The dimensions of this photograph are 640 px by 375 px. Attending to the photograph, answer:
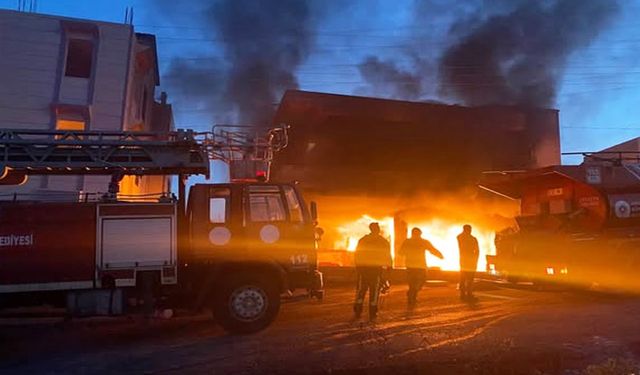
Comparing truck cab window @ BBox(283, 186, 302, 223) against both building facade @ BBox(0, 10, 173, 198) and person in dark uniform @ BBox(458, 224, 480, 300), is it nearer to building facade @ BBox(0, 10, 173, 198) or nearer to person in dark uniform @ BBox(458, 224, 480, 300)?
person in dark uniform @ BBox(458, 224, 480, 300)

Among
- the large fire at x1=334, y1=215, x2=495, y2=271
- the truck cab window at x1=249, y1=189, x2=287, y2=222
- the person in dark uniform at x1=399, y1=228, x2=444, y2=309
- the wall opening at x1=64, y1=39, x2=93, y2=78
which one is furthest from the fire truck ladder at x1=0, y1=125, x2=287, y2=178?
the large fire at x1=334, y1=215, x2=495, y2=271

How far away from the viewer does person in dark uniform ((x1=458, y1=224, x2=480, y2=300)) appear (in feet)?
36.4

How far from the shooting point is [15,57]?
51.0 feet

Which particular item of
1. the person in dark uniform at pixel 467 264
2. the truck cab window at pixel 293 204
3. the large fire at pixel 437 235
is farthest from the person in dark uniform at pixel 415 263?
the large fire at pixel 437 235

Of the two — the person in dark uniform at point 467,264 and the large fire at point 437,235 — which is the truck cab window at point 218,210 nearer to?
the person in dark uniform at point 467,264

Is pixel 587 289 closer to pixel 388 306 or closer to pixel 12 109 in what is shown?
pixel 388 306

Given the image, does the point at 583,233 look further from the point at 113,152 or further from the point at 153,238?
the point at 113,152

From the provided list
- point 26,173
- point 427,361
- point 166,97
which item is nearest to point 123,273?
point 26,173

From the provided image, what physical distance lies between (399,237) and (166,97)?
10953mm

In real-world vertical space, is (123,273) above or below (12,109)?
below

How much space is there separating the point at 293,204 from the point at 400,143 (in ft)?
50.8

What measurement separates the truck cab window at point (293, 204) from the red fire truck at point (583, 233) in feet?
18.4

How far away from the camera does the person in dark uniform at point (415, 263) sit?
10.5 m

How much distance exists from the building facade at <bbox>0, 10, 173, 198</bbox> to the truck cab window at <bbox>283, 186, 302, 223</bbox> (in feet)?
28.4
